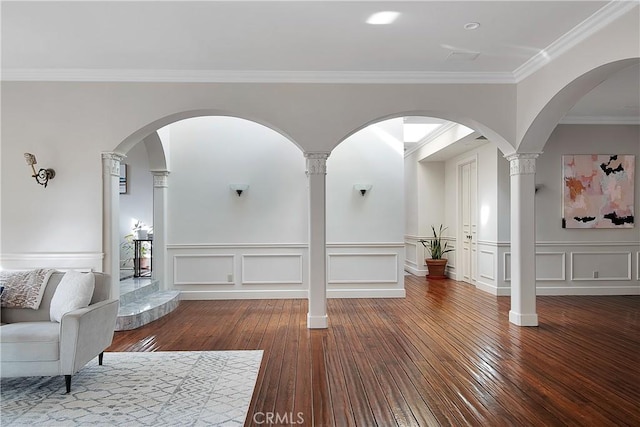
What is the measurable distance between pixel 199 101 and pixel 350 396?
3621 millimetres

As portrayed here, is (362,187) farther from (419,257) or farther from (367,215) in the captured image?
(419,257)

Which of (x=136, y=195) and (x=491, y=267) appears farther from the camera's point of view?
(x=136, y=195)

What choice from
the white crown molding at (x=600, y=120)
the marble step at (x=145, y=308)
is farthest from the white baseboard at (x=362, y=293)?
the white crown molding at (x=600, y=120)

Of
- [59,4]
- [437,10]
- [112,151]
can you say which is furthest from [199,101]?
[437,10]

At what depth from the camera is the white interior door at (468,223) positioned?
26.7 ft

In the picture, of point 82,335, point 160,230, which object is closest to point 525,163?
point 82,335

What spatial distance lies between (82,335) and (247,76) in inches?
126

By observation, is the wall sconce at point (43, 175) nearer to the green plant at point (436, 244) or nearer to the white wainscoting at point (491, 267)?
the white wainscoting at point (491, 267)

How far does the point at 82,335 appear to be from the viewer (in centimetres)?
308

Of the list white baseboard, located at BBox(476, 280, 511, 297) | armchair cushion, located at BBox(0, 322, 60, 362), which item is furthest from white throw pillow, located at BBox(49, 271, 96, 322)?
white baseboard, located at BBox(476, 280, 511, 297)

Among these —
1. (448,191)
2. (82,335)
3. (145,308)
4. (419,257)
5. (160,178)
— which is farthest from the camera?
(419,257)

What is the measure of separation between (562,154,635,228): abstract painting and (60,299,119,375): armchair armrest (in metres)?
7.05

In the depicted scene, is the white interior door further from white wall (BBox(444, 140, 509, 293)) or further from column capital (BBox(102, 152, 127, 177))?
column capital (BBox(102, 152, 127, 177))

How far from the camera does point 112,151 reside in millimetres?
4734
